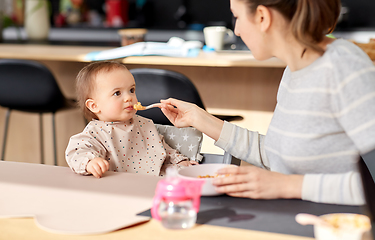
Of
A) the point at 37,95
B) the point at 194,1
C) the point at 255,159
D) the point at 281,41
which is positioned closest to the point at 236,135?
the point at 255,159

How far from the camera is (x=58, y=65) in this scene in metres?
2.64

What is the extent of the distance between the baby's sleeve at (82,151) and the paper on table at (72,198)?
2cm

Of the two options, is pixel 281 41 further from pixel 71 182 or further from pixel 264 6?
pixel 71 182

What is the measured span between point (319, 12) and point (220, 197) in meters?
0.47

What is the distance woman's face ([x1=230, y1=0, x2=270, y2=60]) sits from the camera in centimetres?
99

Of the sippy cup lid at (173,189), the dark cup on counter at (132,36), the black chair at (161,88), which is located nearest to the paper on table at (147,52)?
the dark cup on counter at (132,36)

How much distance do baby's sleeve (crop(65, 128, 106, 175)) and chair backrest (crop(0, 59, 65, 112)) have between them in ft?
3.26

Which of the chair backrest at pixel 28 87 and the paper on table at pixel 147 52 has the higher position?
the paper on table at pixel 147 52

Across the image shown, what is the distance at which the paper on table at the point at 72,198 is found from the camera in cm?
75

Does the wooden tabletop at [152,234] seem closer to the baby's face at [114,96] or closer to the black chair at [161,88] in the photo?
the baby's face at [114,96]

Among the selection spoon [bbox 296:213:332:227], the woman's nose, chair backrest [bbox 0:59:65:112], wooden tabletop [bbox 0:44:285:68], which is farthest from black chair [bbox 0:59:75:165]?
spoon [bbox 296:213:332:227]

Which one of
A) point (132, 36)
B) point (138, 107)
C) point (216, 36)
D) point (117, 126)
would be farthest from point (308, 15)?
point (132, 36)

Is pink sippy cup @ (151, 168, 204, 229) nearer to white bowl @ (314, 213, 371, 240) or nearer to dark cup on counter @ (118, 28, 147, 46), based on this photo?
white bowl @ (314, 213, 371, 240)

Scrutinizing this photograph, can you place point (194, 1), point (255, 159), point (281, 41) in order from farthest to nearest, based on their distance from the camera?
point (194, 1), point (255, 159), point (281, 41)
